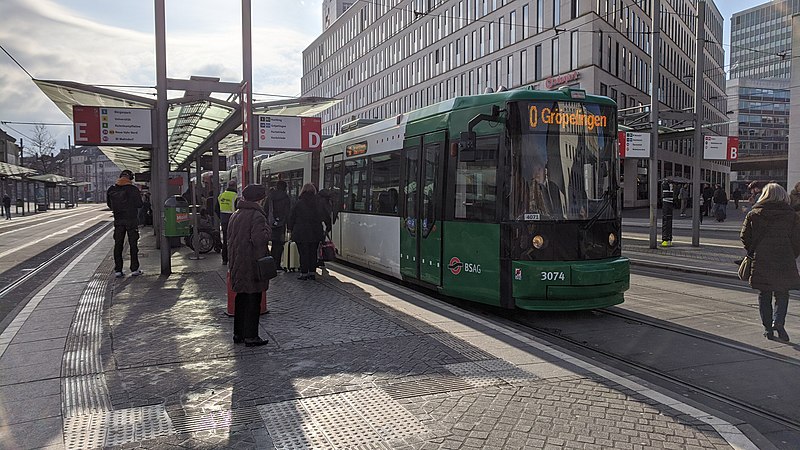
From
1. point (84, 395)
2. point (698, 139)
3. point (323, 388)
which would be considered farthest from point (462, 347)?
point (698, 139)

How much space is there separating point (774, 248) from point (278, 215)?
8.21 metres

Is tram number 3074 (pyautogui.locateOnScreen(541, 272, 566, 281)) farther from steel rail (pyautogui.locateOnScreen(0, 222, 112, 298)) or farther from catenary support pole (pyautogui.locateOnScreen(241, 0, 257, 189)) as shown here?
steel rail (pyautogui.locateOnScreen(0, 222, 112, 298))

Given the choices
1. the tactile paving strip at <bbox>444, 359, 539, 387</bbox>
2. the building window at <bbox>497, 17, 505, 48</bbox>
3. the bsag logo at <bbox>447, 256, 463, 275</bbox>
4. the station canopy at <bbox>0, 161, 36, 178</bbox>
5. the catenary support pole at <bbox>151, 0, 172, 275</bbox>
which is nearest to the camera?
the tactile paving strip at <bbox>444, 359, 539, 387</bbox>

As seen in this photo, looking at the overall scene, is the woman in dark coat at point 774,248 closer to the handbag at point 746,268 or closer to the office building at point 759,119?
the handbag at point 746,268

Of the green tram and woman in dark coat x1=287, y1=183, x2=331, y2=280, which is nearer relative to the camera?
the green tram

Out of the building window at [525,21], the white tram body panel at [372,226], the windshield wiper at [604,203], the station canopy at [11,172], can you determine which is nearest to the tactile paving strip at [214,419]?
the windshield wiper at [604,203]

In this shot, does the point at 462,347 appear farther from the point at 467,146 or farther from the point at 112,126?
the point at 112,126

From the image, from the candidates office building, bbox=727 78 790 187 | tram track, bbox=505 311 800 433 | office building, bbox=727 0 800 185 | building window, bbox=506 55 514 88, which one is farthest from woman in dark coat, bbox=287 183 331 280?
office building, bbox=727 0 800 185

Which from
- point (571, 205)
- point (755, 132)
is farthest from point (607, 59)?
point (755, 132)

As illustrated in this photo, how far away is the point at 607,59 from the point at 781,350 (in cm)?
4092

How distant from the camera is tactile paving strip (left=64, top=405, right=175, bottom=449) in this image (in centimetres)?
403

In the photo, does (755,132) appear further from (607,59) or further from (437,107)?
(437,107)

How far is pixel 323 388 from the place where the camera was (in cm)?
501

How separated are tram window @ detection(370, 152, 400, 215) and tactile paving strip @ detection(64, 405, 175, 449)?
649 cm
